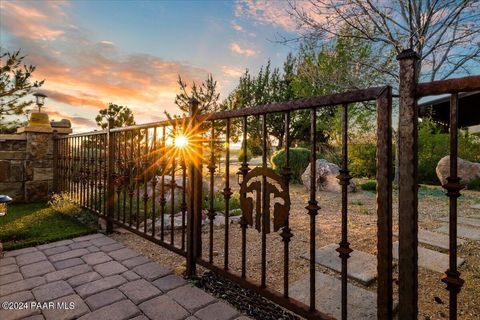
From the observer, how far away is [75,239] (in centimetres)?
324

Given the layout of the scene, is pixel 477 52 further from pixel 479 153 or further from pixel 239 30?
pixel 239 30

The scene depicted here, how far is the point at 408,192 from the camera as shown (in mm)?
1162

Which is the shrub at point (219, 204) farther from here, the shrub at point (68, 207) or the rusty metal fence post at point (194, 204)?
the rusty metal fence post at point (194, 204)

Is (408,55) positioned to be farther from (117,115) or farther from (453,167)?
(117,115)

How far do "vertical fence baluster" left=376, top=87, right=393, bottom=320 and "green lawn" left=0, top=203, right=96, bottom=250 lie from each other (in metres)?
3.43

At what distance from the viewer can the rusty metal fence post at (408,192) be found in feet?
3.74

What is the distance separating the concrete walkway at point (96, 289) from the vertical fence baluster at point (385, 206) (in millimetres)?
915

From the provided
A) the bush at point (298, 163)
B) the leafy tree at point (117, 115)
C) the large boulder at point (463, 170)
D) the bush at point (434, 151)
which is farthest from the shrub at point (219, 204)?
the leafy tree at point (117, 115)

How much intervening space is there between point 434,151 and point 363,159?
2.41m

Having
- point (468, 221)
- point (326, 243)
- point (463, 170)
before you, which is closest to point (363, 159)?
point (463, 170)

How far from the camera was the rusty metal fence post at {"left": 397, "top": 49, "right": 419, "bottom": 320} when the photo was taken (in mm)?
1141

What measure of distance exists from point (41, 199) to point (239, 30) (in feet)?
18.4

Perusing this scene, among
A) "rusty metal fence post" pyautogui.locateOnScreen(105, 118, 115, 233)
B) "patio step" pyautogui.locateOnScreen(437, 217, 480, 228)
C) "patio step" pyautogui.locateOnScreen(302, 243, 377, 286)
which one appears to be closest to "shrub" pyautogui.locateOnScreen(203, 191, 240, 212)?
"rusty metal fence post" pyautogui.locateOnScreen(105, 118, 115, 233)

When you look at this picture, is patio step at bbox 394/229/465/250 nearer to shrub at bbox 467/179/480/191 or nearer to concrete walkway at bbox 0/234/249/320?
concrete walkway at bbox 0/234/249/320
